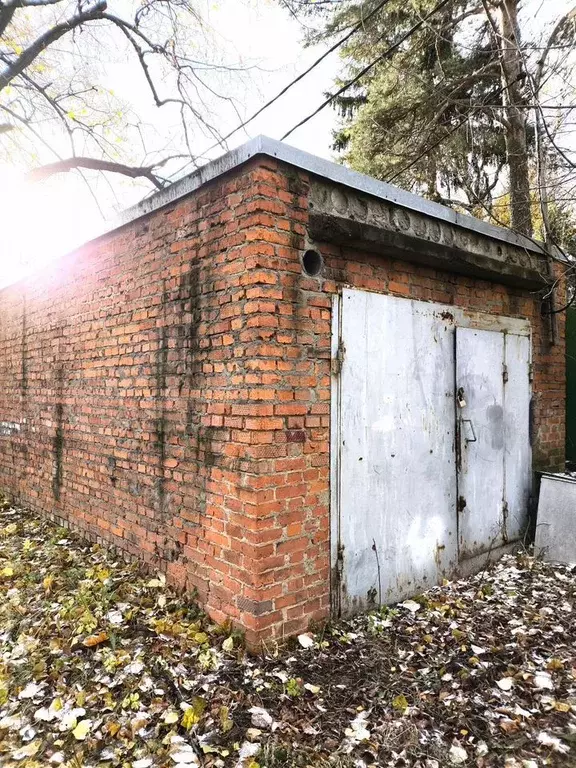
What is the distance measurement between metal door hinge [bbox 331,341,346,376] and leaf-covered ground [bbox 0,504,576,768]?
1653 millimetres

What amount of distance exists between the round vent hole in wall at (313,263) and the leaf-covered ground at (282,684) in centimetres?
229

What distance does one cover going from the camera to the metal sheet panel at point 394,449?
3.37 m

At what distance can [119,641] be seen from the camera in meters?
3.03

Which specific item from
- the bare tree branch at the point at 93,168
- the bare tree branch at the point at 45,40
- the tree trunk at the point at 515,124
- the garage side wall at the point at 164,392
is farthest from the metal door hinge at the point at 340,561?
the bare tree branch at the point at 45,40

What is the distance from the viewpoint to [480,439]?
4402mm

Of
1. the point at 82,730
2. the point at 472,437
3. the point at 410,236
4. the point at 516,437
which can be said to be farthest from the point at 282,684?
the point at 516,437

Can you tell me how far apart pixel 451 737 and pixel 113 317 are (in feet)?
12.7

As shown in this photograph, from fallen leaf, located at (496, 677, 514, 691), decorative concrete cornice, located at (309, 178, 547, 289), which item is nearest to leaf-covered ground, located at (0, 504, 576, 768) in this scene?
fallen leaf, located at (496, 677, 514, 691)

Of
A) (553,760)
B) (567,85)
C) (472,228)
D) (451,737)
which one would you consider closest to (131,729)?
(451,737)

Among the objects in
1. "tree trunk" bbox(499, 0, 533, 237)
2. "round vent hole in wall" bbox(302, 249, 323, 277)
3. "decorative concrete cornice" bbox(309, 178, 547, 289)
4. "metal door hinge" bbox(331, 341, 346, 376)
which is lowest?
"metal door hinge" bbox(331, 341, 346, 376)

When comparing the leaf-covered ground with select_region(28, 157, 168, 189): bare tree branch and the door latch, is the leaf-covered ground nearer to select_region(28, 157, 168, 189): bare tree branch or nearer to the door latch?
the door latch

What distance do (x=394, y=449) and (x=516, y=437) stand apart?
1865mm

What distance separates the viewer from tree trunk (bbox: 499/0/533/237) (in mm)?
6949

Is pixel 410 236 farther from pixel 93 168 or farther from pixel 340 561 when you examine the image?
pixel 93 168
